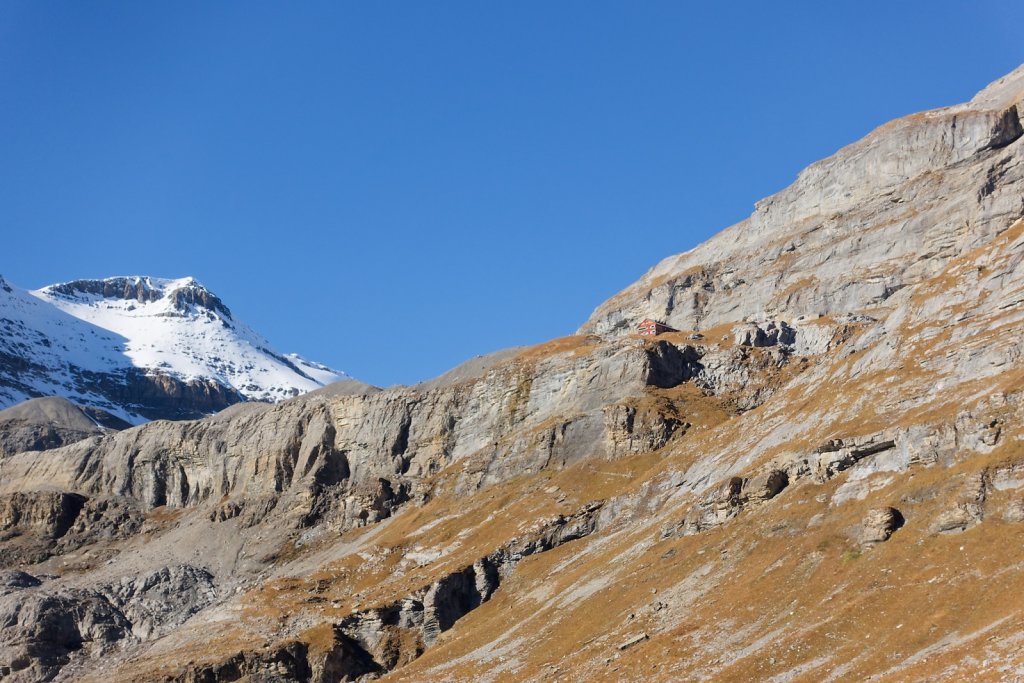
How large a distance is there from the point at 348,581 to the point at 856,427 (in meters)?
79.4

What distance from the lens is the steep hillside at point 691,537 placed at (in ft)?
268

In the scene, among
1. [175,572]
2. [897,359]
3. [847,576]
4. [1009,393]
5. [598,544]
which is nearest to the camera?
[847,576]

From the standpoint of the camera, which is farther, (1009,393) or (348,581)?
(348,581)

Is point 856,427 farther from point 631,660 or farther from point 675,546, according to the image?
point 631,660

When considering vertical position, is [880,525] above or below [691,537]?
below

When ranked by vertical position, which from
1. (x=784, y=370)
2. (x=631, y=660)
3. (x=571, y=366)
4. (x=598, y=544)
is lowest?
(x=631, y=660)

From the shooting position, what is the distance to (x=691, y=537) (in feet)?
377

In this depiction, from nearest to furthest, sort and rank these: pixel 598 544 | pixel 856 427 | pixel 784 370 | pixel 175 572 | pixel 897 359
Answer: pixel 856 427 < pixel 897 359 < pixel 598 544 < pixel 784 370 < pixel 175 572

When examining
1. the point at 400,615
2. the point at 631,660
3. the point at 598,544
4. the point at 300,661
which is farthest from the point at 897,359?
the point at 300,661

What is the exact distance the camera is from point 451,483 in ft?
611

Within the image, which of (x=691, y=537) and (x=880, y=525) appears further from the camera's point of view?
(x=691, y=537)

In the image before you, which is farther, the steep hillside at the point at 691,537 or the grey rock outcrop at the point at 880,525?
the grey rock outcrop at the point at 880,525

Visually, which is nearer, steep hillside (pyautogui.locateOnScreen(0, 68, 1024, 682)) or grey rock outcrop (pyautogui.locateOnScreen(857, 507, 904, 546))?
steep hillside (pyautogui.locateOnScreen(0, 68, 1024, 682))

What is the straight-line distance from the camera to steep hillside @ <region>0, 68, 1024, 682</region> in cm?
8181
